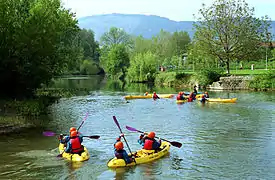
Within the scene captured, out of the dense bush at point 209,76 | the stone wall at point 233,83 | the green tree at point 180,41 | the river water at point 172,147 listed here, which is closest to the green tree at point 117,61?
the green tree at point 180,41

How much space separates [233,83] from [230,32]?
7.98 metres

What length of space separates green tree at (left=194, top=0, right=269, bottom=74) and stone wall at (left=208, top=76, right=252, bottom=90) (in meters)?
4.38

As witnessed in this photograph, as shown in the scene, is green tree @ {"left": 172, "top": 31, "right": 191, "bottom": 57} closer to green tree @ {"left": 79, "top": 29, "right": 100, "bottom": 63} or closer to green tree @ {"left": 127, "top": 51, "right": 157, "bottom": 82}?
green tree @ {"left": 79, "top": 29, "right": 100, "bottom": 63}

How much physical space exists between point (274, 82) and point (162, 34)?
55576 mm

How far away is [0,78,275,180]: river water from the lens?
12703mm

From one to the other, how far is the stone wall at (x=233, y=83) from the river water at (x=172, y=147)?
56.7 feet

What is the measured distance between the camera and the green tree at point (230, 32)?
4970 centimetres

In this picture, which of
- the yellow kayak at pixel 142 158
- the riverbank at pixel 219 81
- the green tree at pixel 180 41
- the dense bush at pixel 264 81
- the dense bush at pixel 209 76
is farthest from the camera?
the green tree at pixel 180 41

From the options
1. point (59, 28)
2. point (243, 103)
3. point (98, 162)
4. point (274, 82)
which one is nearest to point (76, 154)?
point (98, 162)

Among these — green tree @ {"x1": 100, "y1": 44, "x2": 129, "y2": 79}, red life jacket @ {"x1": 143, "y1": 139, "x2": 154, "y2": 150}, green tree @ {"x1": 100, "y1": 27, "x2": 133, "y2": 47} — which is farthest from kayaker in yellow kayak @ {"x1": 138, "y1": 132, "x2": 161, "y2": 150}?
green tree @ {"x1": 100, "y1": 27, "x2": 133, "y2": 47}

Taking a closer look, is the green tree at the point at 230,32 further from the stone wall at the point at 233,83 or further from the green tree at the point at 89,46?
the green tree at the point at 89,46

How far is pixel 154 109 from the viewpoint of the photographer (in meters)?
28.4

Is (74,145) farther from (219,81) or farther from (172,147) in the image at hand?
(219,81)

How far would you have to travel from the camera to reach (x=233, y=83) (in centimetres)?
4594
